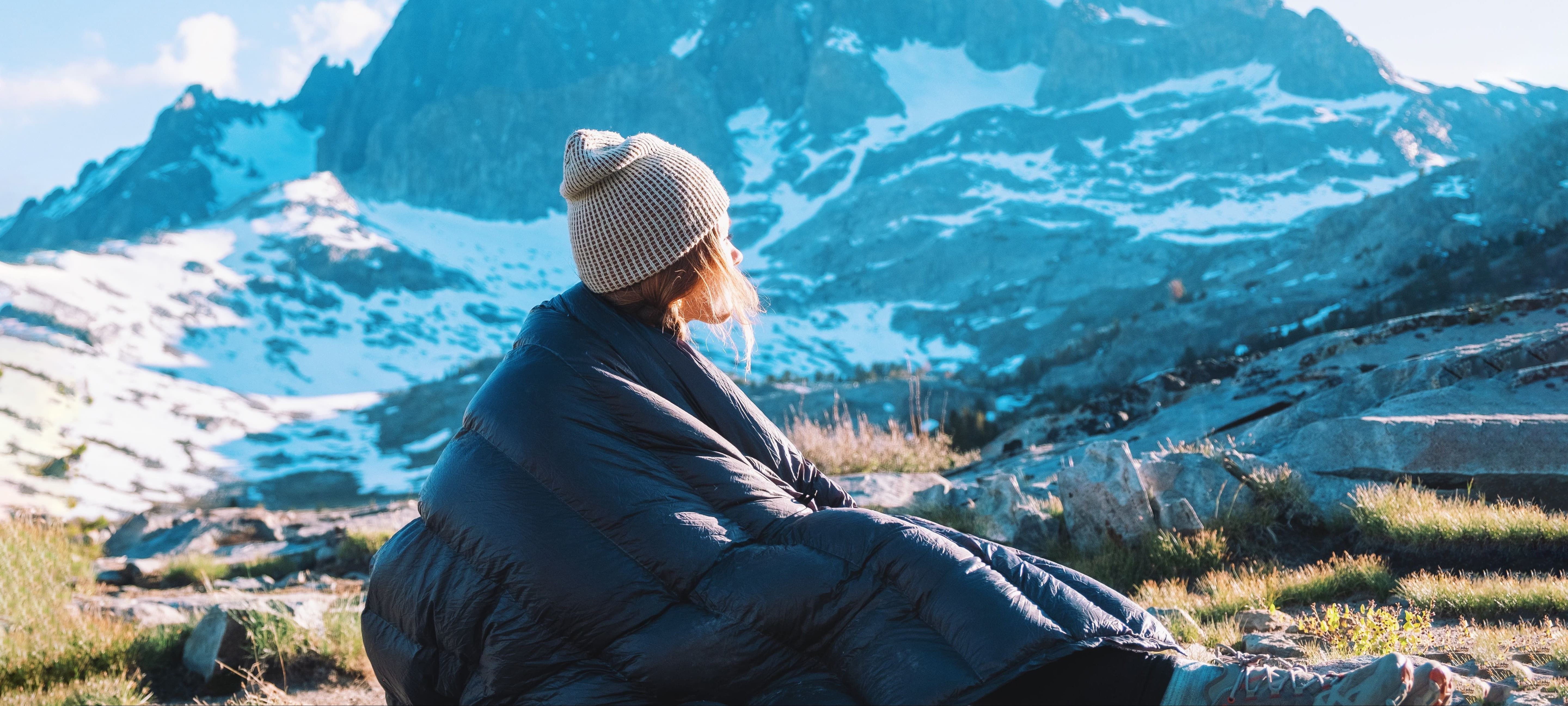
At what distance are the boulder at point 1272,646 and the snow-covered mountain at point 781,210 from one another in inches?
368

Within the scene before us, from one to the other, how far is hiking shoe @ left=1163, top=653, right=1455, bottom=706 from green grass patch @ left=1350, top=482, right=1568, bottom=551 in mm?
3138

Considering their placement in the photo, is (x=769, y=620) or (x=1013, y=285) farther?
(x=1013, y=285)

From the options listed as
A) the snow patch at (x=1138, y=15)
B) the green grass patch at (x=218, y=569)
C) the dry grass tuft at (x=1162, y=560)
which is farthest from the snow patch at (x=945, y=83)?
the dry grass tuft at (x=1162, y=560)

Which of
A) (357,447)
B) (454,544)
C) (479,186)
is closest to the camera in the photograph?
(454,544)

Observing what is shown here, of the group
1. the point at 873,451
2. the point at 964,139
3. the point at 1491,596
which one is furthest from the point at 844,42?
the point at 1491,596

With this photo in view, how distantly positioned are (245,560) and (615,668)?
8.01 metres

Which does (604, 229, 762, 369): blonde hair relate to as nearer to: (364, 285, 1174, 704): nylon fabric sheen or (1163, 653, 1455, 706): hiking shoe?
(364, 285, 1174, 704): nylon fabric sheen

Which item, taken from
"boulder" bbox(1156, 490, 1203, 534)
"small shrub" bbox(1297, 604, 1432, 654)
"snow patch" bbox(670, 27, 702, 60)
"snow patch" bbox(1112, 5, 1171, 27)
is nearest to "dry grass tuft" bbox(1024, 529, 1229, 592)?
"boulder" bbox(1156, 490, 1203, 534)

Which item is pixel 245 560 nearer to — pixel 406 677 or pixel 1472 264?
pixel 406 677

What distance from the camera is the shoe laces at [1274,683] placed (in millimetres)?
1914

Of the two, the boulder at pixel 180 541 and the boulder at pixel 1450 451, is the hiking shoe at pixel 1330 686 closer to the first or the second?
the boulder at pixel 1450 451

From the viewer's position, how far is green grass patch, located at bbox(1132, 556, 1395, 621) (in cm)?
409

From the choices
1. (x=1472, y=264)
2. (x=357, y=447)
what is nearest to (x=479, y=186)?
(x=357, y=447)

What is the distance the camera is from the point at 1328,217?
37500 mm
